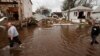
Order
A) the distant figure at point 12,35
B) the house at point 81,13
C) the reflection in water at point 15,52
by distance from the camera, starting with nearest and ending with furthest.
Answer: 1. the reflection in water at point 15,52
2. the distant figure at point 12,35
3. the house at point 81,13

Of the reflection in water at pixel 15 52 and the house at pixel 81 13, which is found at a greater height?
the house at pixel 81 13

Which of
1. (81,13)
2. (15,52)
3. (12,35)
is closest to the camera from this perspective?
(15,52)

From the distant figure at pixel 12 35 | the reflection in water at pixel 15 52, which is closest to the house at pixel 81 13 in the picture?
the distant figure at pixel 12 35

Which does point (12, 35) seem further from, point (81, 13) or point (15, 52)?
point (81, 13)

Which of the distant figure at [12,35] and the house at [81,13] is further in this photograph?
the house at [81,13]

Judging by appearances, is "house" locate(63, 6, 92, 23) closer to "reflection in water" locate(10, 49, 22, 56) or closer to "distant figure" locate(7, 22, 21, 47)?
"distant figure" locate(7, 22, 21, 47)

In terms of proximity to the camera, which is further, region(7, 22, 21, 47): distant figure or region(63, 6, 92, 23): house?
region(63, 6, 92, 23): house

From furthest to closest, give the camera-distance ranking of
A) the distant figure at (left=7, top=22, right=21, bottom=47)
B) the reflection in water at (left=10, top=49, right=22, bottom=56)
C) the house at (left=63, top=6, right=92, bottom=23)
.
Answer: the house at (left=63, top=6, right=92, bottom=23) < the distant figure at (left=7, top=22, right=21, bottom=47) < the reflection in water at (left=10, top=49, right=22, bottom=56)

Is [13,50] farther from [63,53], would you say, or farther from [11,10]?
[11,10]

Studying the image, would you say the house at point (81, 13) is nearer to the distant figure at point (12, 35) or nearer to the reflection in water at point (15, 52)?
the distant figure at point (12, 35)

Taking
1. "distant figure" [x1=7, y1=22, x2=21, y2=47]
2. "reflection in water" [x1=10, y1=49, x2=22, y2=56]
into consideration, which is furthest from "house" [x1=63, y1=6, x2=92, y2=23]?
"reflection in water" [x1=10, y1=49, x2=22, y2=56]

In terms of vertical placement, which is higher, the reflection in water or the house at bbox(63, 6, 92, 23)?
the house at bbox(63, 6, 92, 23)

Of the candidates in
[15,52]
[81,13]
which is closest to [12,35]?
[15,52]

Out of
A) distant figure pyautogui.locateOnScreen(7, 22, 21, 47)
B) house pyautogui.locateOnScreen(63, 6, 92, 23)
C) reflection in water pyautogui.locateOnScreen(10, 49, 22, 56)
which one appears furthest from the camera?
house pyautogui.locateOnScreen(63, 6, 92, 23)
